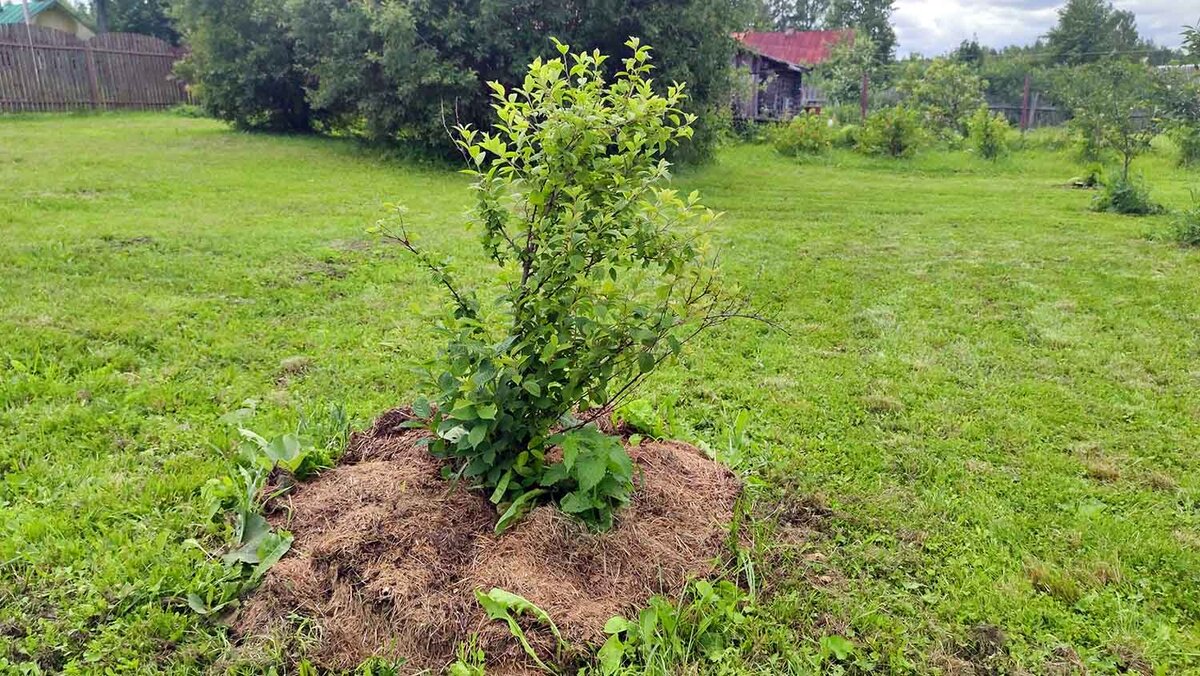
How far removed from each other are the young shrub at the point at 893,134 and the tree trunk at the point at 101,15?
25.4 m

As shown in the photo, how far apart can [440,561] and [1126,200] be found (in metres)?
9.66

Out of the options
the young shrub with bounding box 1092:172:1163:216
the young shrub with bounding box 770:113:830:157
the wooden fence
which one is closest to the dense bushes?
the young shrub with bounding box 770:113:830:157

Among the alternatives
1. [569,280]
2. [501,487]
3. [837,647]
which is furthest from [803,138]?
[837,647]

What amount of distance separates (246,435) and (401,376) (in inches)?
36.5

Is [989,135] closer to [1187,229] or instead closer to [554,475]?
[1187,229]

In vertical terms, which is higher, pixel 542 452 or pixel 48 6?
pixel 48 6

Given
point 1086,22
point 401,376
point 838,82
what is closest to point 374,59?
point 401,376

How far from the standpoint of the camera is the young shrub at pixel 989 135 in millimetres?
14141

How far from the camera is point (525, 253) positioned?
2184 millimetres

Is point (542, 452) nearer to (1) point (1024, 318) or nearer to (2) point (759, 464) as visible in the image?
(2) point (759, 464)

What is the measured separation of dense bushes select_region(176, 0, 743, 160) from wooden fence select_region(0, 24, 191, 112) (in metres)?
5.04

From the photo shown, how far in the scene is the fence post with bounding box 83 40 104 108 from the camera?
51.5 feet

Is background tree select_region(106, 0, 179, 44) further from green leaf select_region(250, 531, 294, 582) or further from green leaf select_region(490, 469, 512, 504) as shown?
green leaf select_region(490, 469, 512, 504)

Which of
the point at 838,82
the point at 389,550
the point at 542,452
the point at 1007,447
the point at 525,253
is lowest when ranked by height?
the point at 1007,447
